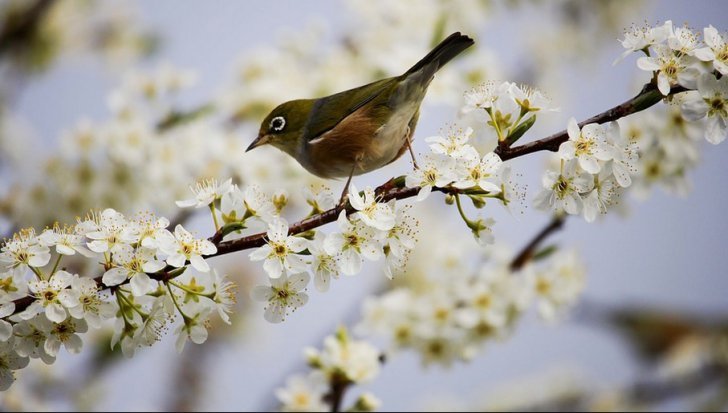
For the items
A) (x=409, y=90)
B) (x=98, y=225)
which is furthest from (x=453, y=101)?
(x=98, y=225)

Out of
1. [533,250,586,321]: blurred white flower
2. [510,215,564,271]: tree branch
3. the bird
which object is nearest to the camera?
the bird

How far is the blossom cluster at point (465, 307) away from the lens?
3.32 m

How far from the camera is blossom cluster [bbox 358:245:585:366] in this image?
131 inches

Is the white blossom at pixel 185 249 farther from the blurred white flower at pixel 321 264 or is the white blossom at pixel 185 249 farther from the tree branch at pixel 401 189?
the blurred white flower at pixel 321 264

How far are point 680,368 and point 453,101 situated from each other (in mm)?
2722

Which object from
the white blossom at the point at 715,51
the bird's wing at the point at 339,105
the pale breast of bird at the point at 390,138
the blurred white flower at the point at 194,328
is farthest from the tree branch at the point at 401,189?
the bird's wing at the point at 339,105

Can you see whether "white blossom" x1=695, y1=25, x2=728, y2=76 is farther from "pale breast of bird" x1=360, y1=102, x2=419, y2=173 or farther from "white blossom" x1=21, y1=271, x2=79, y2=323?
"white blossom" x1=21, y1=271, x2=79, y2=323

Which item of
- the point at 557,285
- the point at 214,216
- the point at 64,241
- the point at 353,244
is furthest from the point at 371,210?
the point at 557,285

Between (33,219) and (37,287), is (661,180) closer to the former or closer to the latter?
(37,287)

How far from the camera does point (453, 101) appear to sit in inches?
159

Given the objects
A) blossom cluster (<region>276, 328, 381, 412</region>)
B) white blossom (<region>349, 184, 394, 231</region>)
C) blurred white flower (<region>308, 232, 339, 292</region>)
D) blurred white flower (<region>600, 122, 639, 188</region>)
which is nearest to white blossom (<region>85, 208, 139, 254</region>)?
blurred white flower (<region>308, 232, 339, 292</region>)

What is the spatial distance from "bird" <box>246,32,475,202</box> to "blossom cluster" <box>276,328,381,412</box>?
0.68 metres

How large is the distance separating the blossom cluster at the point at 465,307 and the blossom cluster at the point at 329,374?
653 mm

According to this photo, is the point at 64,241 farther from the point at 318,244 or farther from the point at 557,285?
the point at 557,285
